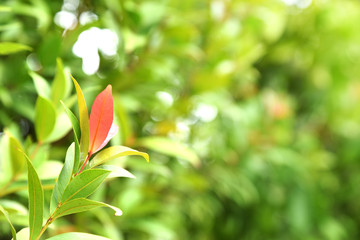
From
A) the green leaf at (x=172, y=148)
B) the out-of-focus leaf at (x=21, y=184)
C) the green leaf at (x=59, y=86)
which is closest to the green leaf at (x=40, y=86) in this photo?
the green leaf at (x=59, y=86)

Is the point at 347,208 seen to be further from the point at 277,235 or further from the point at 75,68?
the point at 75,68

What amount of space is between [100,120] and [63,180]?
0.22 ft

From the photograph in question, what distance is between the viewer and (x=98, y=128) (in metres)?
0.42

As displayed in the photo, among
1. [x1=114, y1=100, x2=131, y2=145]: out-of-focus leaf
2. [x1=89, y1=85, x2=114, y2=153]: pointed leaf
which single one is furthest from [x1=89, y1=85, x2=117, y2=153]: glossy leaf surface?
[x1=114, y1=100, x2=131, y2=145]: out-of-focus leaf

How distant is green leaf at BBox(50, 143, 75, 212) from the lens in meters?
0.41

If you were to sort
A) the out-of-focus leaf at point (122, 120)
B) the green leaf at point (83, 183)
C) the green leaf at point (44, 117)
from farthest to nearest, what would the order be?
the out-of-focus leaf at point (122, 120), the green leaf at point (44, 117), the green leaf at point (83, 183)

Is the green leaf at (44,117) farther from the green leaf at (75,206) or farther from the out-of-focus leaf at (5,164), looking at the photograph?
the green leaf at (75,206)

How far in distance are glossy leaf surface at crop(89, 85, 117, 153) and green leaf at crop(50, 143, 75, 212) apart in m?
0.02

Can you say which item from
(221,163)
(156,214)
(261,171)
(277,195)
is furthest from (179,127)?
(277,195)

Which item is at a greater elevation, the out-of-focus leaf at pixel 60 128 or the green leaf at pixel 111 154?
the out-of-focus leaf at pixel 60 128

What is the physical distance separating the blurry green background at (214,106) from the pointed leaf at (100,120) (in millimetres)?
109

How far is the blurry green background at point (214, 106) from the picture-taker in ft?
2.60

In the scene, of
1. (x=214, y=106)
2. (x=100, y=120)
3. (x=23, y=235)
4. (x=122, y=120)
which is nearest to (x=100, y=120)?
(x=100, y=120)

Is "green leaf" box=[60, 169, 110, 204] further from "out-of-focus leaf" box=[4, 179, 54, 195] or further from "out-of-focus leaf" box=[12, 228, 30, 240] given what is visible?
"out-of-focus leaf" box=[4, 179, 54, 195]
